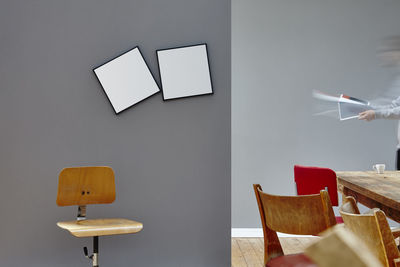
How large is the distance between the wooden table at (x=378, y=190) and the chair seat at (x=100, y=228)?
130 cm

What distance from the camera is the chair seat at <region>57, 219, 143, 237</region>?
2.37m

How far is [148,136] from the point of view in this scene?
321 centimetres

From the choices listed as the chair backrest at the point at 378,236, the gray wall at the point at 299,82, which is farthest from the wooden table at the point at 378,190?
the gray wall at the point at 299,82

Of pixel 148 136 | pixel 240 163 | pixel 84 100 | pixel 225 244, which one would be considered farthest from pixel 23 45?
pixel 240 163

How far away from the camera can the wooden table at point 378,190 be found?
209cm

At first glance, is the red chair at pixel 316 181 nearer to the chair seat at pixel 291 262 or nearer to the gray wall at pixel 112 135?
the gray wall at pixel 112 135

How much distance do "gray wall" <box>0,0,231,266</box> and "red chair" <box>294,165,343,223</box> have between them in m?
0.70

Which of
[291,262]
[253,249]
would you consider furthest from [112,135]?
[253,249]

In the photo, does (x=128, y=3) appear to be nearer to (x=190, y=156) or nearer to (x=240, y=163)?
(x=190, y=156)

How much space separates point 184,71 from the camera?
323cm

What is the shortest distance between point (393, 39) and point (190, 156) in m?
3.49

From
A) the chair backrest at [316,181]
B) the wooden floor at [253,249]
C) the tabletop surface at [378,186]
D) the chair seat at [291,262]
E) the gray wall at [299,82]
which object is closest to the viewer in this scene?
the chair seat at [291,262]

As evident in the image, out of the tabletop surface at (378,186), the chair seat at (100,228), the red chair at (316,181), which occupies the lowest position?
the chair seat at (100,228)

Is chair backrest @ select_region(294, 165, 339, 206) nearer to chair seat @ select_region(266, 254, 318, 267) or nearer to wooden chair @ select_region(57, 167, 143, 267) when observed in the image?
wooden chair @ select_region(57, 167, 143, 267)
